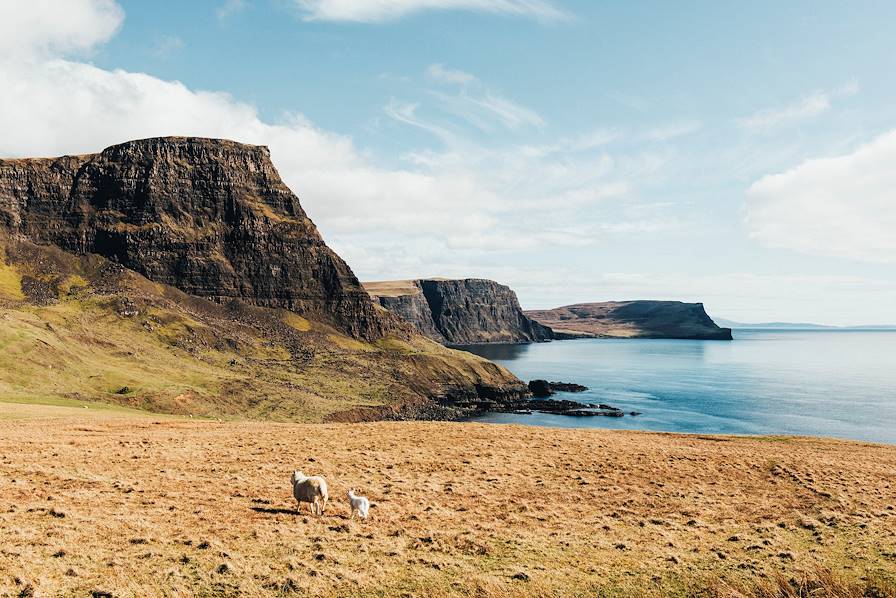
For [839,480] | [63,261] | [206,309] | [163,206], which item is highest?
[163,206]

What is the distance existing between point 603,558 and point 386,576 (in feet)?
26.1

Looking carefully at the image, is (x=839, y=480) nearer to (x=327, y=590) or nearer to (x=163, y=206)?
(x=327, y=590)

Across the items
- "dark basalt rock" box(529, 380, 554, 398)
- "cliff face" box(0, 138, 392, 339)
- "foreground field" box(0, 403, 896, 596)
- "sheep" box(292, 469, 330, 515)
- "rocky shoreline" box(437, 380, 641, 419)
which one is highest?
"cliff face" box(0, 138, 392, 339)

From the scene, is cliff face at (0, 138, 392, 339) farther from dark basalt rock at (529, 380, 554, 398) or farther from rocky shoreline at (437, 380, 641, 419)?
dark basalt rock at (529, 380, 554, 398)

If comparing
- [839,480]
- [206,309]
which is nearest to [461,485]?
[839,480]

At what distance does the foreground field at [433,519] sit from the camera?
16.4 meters

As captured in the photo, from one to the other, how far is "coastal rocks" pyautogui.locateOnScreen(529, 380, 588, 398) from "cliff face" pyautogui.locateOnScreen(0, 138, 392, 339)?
186 feet

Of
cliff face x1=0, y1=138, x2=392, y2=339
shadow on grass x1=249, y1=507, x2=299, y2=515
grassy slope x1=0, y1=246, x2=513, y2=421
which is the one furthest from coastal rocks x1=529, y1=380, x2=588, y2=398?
shadow on grass x1=249, y1=507, x2=299, y2=515

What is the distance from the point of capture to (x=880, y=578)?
18.8m

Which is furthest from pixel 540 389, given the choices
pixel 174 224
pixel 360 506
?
pixel 360 506

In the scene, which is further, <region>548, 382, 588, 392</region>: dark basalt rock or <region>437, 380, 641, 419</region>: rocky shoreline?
<region>548, 382, 588, 392</region>: dark basalt rock

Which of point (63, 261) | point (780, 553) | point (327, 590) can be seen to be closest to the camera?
point (327, 590)

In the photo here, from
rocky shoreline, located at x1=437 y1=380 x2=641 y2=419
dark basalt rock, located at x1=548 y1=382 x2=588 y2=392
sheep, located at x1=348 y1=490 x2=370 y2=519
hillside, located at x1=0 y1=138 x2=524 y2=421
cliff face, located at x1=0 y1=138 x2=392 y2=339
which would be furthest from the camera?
dark basalt rock, located at x1=548 y1=382 x2=588 y2=392

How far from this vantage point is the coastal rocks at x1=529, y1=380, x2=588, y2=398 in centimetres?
17575
